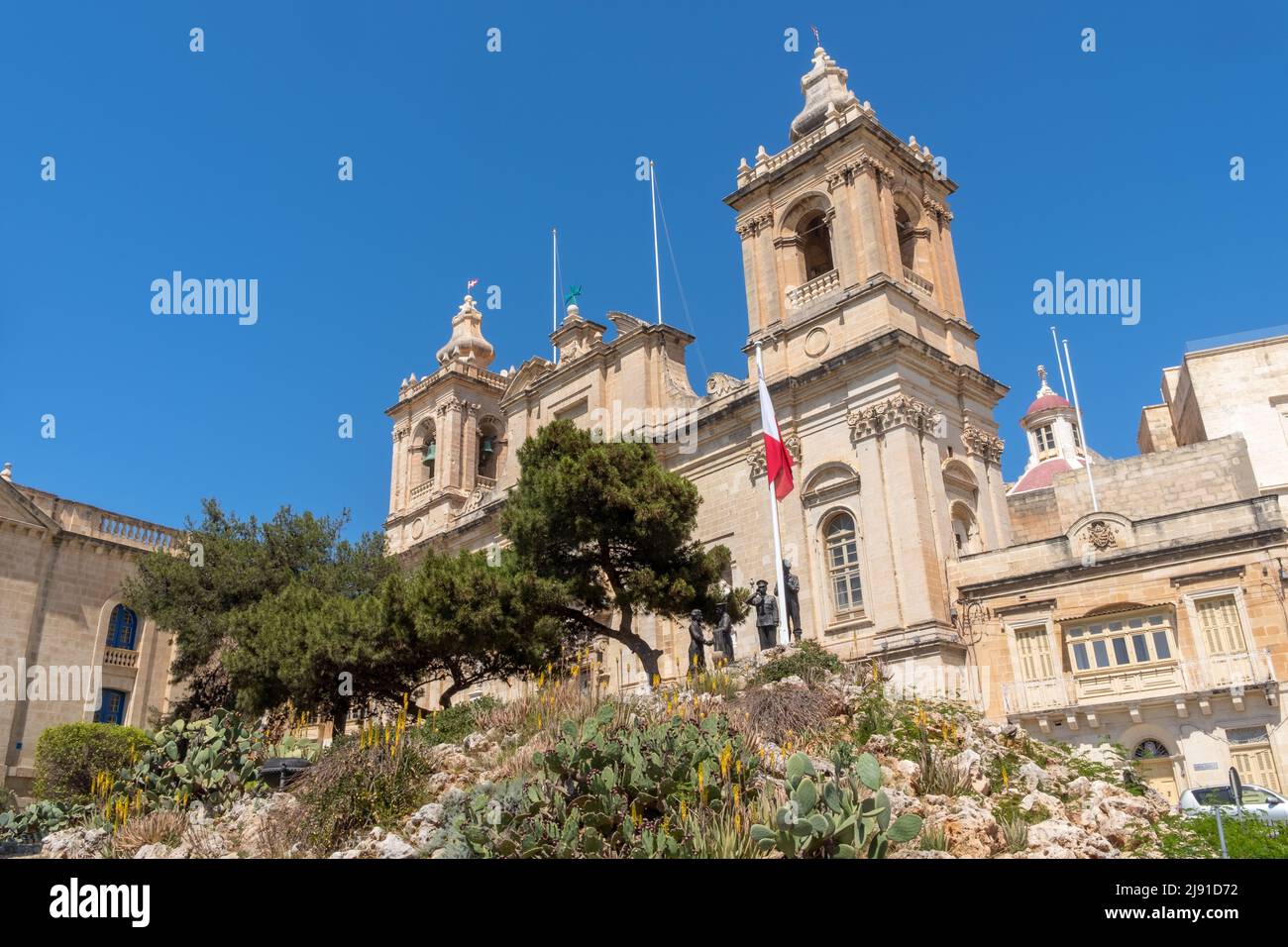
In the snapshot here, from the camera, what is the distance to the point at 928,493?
78.5ft

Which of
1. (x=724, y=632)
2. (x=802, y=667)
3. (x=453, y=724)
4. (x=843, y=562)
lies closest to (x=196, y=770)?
(x=453, y=724)

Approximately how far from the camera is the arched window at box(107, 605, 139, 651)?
110ft

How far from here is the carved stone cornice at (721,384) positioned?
2873 centimetres

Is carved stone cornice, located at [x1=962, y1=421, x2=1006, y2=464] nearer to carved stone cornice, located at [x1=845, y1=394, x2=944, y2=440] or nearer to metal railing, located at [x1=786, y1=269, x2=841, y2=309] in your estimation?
carved stone cornice, located at [x1=845, y1=394, x2=944, y2=440]

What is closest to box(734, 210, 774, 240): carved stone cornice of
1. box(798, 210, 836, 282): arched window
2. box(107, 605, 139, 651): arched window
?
box(798, 210, 836, 282): arched window

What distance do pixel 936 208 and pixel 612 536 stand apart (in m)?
16.2

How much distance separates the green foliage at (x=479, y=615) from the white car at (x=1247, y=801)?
12.2 meters

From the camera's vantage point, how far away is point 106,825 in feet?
40.7

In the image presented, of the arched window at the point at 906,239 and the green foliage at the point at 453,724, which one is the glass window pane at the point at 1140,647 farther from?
Answer: the green foliage at the point at 453,724

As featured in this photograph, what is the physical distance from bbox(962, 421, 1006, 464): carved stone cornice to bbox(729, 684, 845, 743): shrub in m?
14.9

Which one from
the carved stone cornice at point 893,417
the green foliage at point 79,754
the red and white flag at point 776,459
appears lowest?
the green foliage at point 79,754

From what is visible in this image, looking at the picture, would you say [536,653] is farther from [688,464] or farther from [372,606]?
[688,464]

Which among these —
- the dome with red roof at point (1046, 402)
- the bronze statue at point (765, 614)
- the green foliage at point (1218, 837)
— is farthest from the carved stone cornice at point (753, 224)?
the dome with red roof at point (1046, 402)
